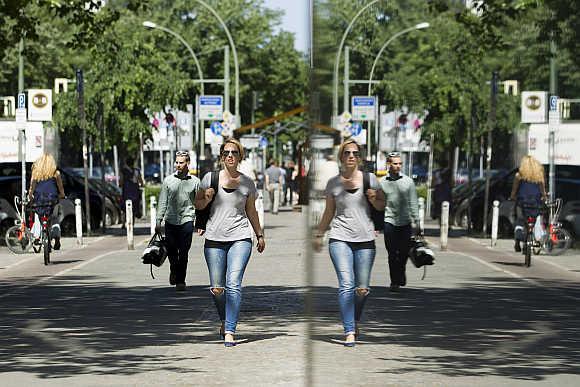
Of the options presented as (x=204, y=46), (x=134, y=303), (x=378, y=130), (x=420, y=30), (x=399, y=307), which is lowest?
(x=134, y=303)

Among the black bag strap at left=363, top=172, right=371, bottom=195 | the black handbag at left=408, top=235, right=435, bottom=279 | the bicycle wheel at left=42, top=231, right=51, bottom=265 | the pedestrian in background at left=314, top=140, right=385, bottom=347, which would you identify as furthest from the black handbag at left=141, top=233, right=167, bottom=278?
the black bag strap at left=363, top=172, right=371, bottom=195

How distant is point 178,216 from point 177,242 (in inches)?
11.9

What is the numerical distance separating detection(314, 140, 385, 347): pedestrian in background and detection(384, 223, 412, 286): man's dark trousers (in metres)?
0.06

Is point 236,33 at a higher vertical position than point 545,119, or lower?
higher

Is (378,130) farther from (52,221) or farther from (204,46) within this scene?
(204,46)

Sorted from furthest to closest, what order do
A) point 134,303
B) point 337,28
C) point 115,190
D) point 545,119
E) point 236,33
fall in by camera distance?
point 236,33 < point 115,190 < point 545,119 < point 134,303 < point 337,28

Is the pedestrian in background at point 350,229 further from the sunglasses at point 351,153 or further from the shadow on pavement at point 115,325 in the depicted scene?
the shadow on pavement at point 115,325

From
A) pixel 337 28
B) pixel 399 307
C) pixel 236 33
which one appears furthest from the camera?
pixel 236 33

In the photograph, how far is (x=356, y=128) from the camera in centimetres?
349

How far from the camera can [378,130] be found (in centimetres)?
385

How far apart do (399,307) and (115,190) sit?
2923cm

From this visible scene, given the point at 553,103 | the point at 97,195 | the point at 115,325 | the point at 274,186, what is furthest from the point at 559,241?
the point at 274,186

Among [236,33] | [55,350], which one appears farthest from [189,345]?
[236,33]

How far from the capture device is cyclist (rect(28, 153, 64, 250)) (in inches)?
844
